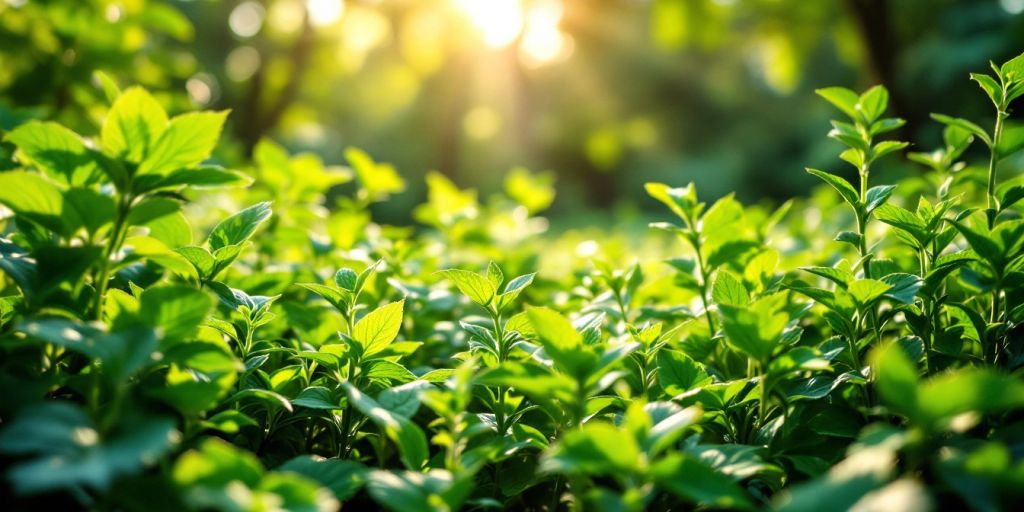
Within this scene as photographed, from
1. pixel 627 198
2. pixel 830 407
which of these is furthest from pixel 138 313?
pixel 627 198

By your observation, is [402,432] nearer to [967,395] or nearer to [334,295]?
[334,295]

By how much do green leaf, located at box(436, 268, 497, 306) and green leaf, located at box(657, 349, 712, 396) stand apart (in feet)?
1.00

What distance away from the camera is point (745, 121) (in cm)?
2139

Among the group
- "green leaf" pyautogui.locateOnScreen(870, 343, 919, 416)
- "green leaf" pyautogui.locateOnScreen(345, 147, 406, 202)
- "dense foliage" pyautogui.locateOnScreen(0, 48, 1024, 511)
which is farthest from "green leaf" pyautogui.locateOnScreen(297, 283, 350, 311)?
"green leaf" pyautogui.locateOnScreen(345, 147, 406, 202)

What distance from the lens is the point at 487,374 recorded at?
74cm

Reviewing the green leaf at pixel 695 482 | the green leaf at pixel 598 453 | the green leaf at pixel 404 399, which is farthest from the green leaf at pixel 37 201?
the green leaf at pixel 695 482

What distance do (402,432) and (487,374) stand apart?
0.51 feet

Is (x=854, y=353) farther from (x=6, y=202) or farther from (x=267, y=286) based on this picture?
(x=6, y=202)

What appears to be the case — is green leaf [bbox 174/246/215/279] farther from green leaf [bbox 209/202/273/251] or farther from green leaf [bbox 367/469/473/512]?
green leaf [bbox 367/469/473/512]

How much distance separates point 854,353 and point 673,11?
4295mm

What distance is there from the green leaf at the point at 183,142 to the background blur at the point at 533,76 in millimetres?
919

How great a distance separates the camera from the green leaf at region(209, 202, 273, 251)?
999 mm

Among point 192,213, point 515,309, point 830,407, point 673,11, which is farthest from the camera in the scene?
point 673,11

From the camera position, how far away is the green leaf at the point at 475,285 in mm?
1000
